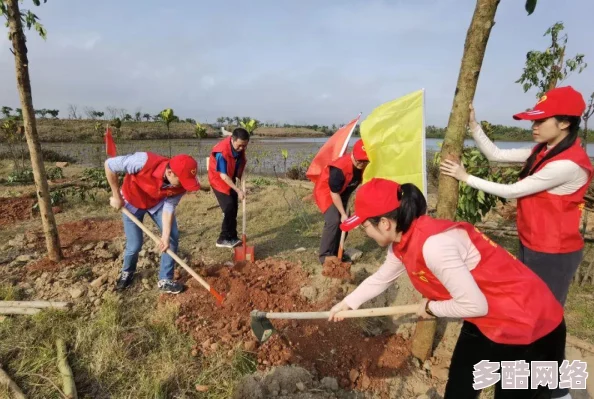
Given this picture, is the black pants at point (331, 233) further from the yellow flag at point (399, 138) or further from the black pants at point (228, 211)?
the black pants at point (228, 211)

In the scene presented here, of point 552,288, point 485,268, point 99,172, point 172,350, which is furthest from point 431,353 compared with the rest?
point 99,172

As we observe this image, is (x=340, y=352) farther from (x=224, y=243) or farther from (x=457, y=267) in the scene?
(x=224, y=243)

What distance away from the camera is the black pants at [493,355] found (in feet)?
5.69

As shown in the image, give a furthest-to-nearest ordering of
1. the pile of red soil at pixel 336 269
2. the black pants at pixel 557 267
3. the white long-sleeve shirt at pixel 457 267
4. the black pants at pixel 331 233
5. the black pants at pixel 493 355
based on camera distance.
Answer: the black pants at pixel 331 233 < the pile of red soil at pixel 336 269 < the black pants at pixel 557 267 < the black pants at pixel 493 355 < the white long-sleeve shirt at pixel 457 267

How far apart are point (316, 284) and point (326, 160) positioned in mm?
1488

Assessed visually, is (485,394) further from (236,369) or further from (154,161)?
(154,161)

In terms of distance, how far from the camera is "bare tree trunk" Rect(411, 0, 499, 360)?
2.20m

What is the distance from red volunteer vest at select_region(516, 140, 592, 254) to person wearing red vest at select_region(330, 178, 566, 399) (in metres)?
0.60

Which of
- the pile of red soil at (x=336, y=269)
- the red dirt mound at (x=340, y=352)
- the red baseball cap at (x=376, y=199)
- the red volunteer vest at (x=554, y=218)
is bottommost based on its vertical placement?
the red dirt mound at (x=340, y=352)

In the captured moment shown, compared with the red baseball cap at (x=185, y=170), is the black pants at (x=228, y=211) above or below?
below

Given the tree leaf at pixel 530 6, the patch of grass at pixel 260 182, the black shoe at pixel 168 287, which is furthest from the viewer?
the patch of grass at pixel 260 182

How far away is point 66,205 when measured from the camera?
6789 mm

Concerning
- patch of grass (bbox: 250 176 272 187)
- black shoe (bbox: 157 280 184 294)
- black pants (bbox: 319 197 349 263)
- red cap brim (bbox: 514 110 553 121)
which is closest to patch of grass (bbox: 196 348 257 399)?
black shoe (bbox: 157 280 184 294)

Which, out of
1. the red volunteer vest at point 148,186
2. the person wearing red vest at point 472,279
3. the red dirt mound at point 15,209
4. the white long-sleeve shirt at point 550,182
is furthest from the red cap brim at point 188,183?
the red dirt mound at point 15,209
